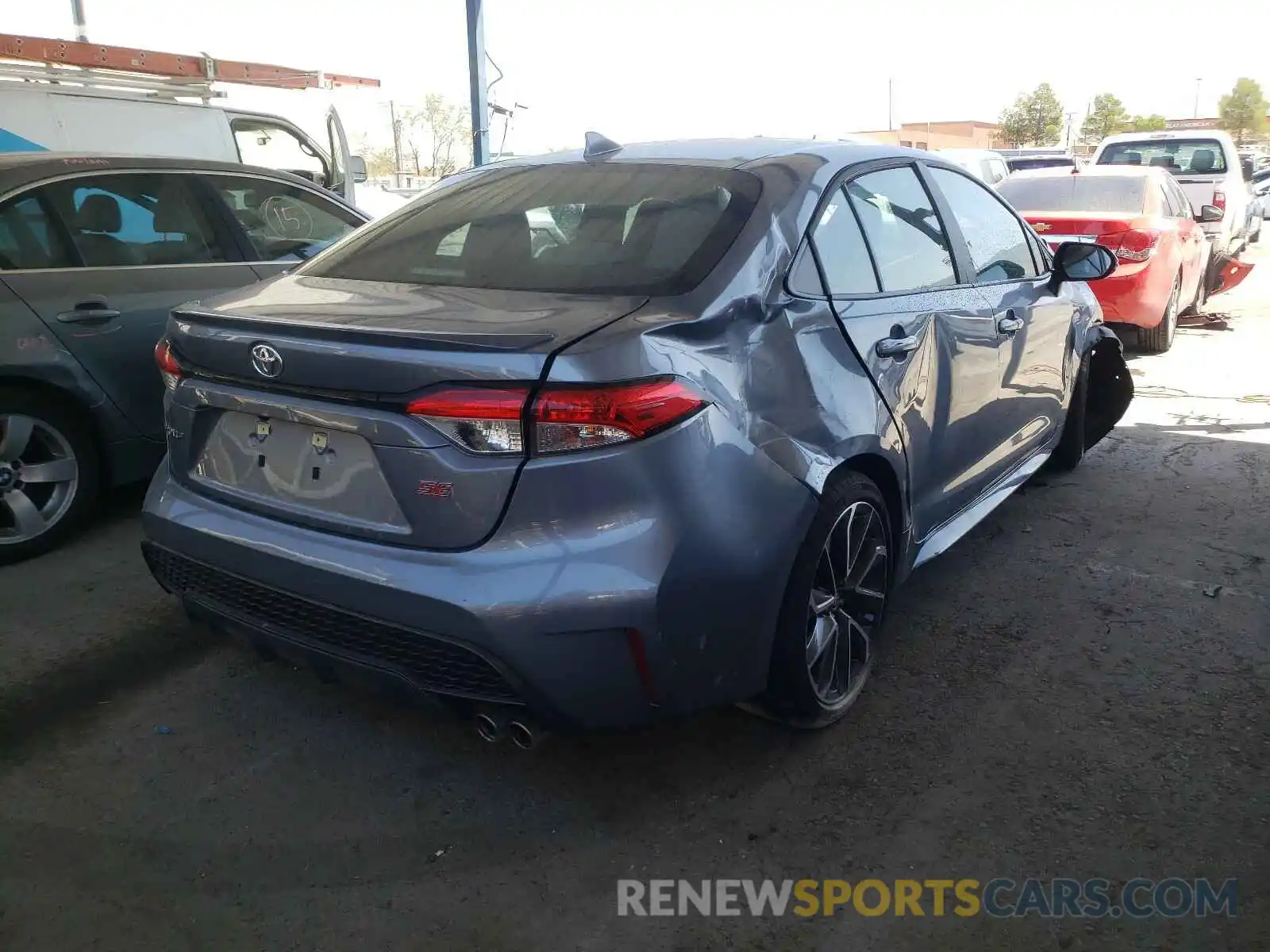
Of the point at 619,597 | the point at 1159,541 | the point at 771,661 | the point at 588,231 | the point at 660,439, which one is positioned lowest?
the point at 1159,541

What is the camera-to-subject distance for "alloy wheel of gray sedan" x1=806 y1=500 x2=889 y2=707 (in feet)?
9.43

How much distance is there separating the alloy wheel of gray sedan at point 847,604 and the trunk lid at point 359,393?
921 millimetres

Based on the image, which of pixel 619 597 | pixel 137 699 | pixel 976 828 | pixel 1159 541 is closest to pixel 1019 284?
pixel 1159 541

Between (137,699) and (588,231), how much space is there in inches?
77.0

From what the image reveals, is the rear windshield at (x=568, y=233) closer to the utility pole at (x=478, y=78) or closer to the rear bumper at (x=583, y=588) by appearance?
the rear bumper at (x=583, y=588)

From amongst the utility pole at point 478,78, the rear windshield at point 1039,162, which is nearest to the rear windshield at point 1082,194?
the utility pole at point 478,78

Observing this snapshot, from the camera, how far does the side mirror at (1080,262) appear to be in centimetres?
443

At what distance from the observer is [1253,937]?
2.27 m

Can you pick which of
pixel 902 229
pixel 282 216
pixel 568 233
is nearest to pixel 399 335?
pixel 568 233

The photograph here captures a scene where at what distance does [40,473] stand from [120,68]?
Result: 6602 millimetres

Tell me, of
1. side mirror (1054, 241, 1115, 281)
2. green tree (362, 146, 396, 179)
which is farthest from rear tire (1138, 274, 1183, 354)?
green tree (362, 146, 396, 179)

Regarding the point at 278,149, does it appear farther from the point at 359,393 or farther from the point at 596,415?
the point at 596,415

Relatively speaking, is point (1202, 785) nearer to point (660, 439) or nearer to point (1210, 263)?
point (660, 439)

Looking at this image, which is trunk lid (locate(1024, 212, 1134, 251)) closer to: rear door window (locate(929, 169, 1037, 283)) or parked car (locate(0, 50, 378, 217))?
rear door window (locate(929, 169, 1037, 283))
